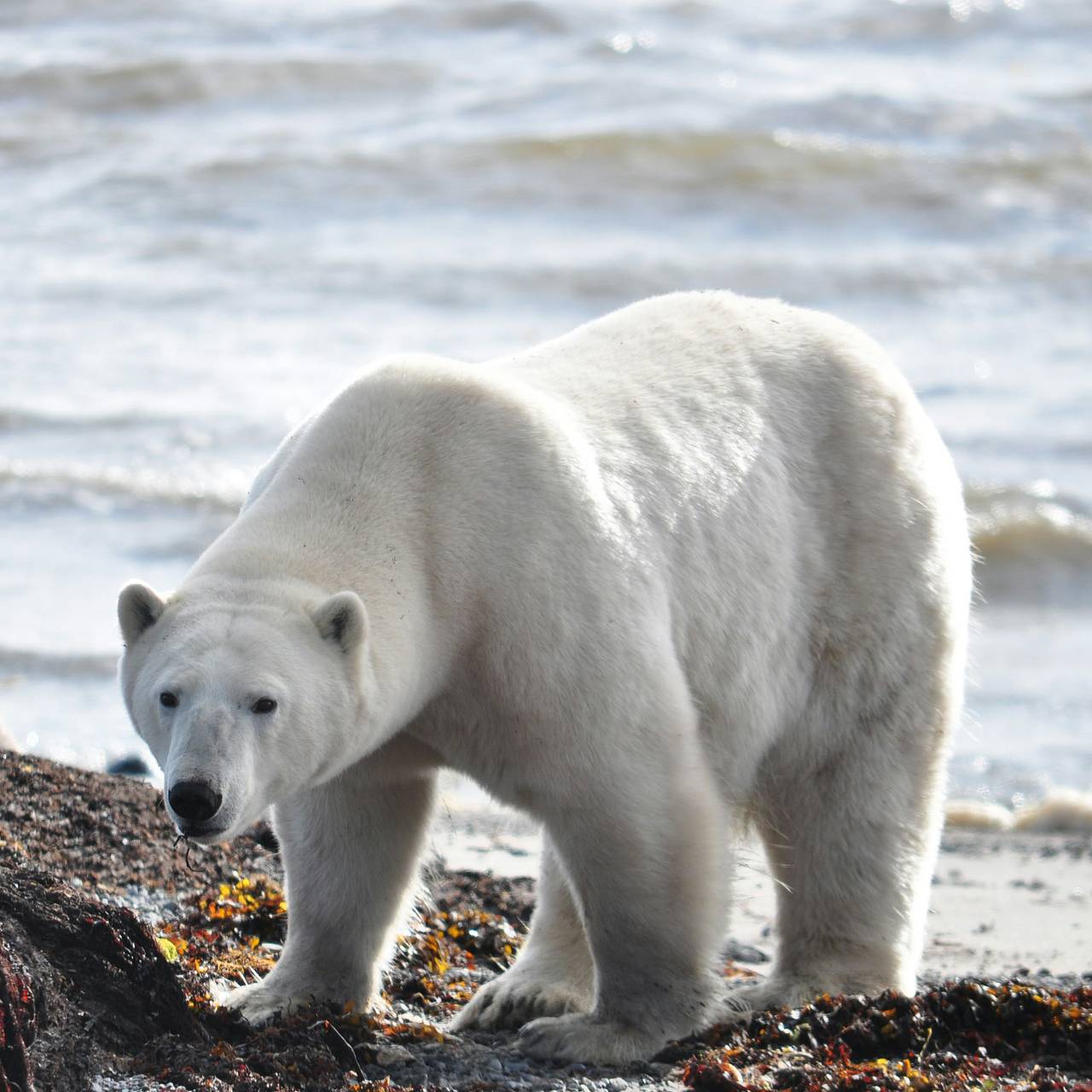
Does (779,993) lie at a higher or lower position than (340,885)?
lower

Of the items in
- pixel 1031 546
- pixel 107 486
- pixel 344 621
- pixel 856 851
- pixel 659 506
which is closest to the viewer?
pixel 344 621

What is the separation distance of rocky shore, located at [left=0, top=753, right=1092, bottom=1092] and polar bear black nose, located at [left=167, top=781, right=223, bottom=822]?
0.44m

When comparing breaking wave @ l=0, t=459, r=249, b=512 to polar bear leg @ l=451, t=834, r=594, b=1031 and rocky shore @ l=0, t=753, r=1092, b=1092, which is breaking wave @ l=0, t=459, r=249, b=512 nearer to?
rocky shore @ l=0, t=753, r=1092, b=1092

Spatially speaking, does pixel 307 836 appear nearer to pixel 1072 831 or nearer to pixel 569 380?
pixel 569 380

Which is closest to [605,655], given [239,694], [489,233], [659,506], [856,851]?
[659,506]

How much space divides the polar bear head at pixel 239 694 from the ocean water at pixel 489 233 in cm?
436

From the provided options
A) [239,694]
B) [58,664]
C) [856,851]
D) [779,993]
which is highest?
[239,694]

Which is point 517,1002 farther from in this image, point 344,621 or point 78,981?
point 344,621

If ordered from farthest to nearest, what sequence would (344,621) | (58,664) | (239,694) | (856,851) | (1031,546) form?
(1031,546) → (58,664) → (856,851) → (344,621) → (239,694)

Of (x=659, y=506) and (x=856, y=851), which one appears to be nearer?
(x=659, y=506)

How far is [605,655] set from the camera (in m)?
4.19

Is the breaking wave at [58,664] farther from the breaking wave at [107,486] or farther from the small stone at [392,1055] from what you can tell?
the small stone at [392,1055]

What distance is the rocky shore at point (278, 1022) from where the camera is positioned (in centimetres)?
376

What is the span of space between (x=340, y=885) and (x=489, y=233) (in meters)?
15.0
